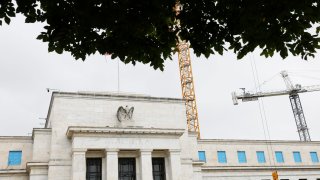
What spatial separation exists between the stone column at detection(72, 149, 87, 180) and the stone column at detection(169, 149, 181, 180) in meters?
7.36

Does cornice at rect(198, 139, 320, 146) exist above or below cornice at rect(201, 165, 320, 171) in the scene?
above

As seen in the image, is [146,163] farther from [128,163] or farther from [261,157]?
[261,157]

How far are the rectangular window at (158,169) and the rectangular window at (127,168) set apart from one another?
1.78m

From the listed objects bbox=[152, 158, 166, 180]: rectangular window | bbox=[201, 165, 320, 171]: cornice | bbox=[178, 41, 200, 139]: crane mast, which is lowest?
bbox=[152, 158, 166, 180]: rectangular window

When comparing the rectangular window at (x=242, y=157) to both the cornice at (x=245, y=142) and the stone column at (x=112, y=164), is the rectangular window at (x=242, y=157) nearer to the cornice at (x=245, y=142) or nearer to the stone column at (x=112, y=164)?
the cornice at (x=245, y=142)

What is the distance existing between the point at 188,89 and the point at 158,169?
29.5 metres

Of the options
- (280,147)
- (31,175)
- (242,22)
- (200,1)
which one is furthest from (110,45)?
(280,147)

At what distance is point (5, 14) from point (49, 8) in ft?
2.90

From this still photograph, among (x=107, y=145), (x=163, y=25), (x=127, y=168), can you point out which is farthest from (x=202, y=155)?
(x=163, y=25)

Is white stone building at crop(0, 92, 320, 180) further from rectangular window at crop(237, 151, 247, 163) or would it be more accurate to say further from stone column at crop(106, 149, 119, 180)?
rectangular window at crop(237, 151, 247, 163)

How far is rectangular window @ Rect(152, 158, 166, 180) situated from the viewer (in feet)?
117

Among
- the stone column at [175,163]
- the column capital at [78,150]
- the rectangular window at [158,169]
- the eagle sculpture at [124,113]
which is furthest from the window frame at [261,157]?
the column capital at [78,150]

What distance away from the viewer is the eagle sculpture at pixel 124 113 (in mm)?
36906

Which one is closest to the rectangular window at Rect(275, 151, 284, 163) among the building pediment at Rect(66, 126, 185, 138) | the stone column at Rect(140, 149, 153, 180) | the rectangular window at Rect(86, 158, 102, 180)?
the building pediment at Rect(66, 126, 185, 138)
